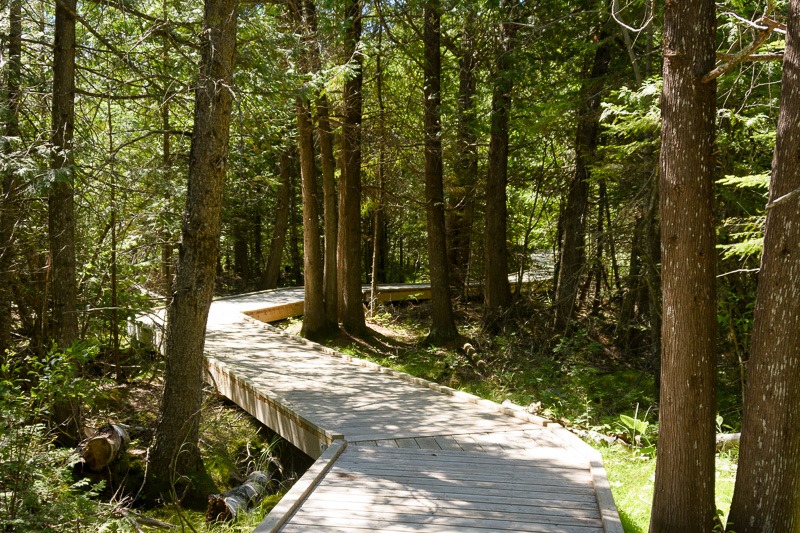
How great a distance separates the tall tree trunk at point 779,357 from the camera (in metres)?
4.21

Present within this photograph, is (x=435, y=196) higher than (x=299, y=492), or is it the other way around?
(x=435, y=196)

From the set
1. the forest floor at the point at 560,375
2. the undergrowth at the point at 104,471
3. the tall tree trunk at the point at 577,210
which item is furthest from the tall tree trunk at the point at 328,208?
the tall tree trunk at the point at 577,210

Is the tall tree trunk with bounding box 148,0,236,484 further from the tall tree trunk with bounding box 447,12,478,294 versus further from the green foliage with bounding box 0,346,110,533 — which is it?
the tall tree trunk with bounding box 447,12,478,294

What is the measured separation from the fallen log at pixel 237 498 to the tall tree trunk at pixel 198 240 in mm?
691

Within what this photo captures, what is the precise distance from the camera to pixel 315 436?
23.7ft

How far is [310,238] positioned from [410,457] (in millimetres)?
8523

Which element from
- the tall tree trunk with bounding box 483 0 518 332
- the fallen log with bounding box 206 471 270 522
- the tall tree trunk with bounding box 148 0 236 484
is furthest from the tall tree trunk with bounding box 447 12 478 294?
the fallen log with bounding box 206 471 270 522

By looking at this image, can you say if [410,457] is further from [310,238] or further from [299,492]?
[310,238]

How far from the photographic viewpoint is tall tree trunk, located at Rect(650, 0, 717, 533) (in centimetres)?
447

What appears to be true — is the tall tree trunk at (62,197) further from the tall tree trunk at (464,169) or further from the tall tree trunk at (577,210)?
the tall tree trunk at (577,210)

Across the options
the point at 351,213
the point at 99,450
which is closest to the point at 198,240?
the point at 99,450

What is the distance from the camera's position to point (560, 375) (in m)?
12.2

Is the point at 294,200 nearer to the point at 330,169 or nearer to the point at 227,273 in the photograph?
the point at 227,273

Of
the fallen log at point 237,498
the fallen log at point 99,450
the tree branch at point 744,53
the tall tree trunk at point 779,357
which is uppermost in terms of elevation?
the tree branch at point 744,53
